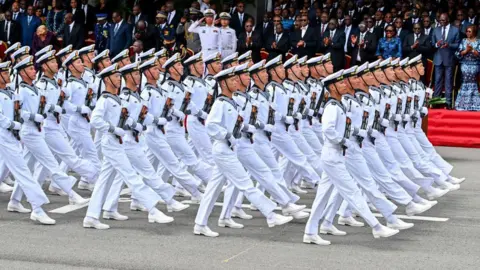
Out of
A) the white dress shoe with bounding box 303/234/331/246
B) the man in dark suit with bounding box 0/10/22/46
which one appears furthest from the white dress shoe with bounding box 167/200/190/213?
the man in dark suit with bounding box 0/10/22/46

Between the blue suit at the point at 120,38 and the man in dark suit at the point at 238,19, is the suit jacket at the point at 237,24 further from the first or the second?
the blue suit at the point at 120,38

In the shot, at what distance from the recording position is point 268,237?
13070mm

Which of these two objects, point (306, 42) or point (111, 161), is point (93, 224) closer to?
point (111, 161)

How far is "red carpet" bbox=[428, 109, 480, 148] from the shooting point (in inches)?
887

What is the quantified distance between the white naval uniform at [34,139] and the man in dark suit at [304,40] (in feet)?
33.0

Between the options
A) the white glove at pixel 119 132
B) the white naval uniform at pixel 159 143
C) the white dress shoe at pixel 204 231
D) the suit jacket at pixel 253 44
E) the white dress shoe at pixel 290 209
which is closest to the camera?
the white dress shoe at pixel 204 231

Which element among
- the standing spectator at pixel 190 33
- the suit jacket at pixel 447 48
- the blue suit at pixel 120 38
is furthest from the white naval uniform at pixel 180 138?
the blue suit at pixel 120 38

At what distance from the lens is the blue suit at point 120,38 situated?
24.7 metres

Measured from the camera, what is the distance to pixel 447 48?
23312 mm

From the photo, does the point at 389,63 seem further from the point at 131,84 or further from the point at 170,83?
the point at 131,84

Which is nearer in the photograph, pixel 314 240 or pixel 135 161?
pixel 314 240

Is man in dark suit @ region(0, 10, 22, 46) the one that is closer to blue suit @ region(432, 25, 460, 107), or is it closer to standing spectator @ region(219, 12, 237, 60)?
standing spectator @ region(219, 12, 237, 60)

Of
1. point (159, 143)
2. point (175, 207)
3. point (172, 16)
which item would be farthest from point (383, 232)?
point (172, 16)

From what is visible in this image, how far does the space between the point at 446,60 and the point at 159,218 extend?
11233 mm
